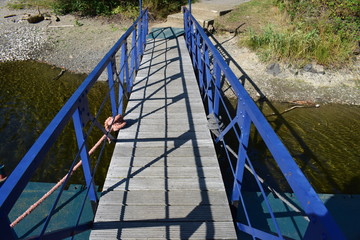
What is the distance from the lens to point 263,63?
8.28 meters

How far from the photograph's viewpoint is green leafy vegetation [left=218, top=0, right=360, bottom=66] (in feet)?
26.2

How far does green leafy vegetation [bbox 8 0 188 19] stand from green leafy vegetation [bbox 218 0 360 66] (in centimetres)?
427

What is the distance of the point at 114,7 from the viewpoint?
506 inches

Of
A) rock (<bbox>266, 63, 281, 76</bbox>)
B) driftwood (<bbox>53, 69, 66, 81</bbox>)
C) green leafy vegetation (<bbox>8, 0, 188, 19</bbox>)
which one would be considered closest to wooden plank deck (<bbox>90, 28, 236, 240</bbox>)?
rock (<bbox>266, 63, 281, 76</bbox>)

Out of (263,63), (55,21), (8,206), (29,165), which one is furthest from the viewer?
(55,21)

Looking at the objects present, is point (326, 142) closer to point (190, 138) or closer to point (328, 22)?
point (190, 138)

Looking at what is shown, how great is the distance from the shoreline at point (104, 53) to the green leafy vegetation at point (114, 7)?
51 cm

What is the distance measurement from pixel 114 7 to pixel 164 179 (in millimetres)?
11925

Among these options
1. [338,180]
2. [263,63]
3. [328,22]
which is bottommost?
[338,180]

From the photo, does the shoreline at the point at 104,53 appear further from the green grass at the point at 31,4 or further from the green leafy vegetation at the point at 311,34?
the green grass at the point at 31,4

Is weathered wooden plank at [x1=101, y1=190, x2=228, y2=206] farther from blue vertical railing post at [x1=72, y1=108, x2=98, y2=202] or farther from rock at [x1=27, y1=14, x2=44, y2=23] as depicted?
rock at [x1=27, y1=14, x2=44, y2=23]

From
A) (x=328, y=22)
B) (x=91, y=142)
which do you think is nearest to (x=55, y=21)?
(x=91, y=142)

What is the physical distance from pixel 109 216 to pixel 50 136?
1086 millimetres

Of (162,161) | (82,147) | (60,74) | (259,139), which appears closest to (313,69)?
(259,139)
